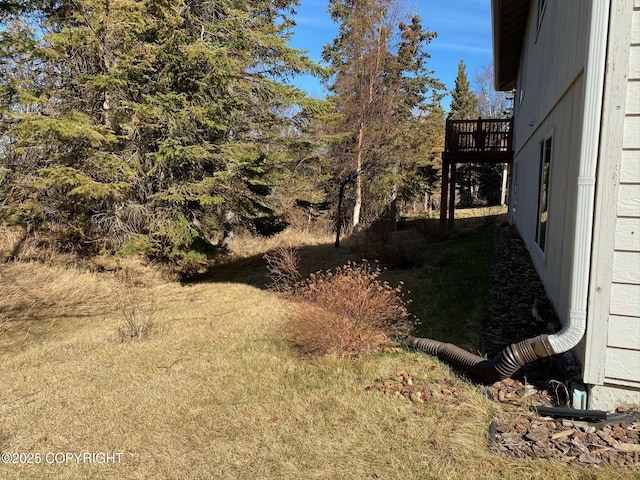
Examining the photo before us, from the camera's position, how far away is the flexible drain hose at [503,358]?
314 cm

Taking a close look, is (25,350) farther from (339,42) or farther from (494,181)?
(494,181)

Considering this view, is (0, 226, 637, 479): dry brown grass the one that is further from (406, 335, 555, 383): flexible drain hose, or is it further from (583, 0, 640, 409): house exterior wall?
(583, 0, 640, 409): house exterior wall

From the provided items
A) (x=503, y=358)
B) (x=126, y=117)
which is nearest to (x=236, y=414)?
(x=503, y=358)

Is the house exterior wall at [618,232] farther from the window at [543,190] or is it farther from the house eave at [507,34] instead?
the house eave at [507,34]

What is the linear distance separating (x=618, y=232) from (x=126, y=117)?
9614 mm

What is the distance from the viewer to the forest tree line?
345 inches

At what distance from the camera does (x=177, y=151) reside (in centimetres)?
902

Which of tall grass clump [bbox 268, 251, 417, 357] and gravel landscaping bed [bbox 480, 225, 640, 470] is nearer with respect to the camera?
gravel landscaping bed [bbox 480, 225, 640, 470]

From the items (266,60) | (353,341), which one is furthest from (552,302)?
(266,60)

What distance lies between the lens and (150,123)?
9570 mm

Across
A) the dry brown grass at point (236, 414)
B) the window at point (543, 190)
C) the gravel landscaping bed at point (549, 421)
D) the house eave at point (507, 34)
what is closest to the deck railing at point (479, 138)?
the house eave at point (507, 34)

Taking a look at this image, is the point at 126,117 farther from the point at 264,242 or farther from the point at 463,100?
the point at 463,100

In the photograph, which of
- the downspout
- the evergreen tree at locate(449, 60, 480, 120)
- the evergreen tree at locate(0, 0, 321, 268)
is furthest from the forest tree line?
the evergreen tree at locate(449, 60, 480, 120)

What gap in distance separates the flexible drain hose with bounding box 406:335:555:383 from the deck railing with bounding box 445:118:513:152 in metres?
10.8
